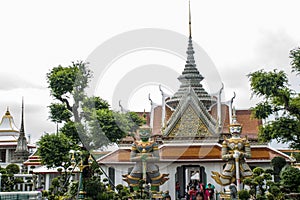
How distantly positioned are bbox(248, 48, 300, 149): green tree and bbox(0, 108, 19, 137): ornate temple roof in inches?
908

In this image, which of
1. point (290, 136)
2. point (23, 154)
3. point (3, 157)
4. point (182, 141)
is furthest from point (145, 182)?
point (3, 157)

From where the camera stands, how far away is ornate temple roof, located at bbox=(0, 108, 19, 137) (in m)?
32.5

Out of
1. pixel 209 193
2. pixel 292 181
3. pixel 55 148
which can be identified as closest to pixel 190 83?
pixel 55 148

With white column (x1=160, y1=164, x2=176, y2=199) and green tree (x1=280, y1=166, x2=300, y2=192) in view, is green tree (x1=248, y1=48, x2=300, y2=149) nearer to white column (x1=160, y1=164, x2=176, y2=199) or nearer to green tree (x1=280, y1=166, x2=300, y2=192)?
green tree (x1=280, y1=166, x2=300, y2=192)

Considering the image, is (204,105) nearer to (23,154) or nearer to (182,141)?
(182,141)

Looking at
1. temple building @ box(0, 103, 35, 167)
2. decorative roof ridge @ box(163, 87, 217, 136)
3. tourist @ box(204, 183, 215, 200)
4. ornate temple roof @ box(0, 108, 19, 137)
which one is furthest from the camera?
ornate temple roof @ box(0, 108, 19, 137)

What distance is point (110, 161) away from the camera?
2061cm

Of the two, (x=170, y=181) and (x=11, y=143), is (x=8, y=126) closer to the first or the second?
(x=11, y=143)

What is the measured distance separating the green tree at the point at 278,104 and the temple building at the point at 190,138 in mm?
5421

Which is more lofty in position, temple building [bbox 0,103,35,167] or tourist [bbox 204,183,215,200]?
temple building [bbox 0,103,35,167]

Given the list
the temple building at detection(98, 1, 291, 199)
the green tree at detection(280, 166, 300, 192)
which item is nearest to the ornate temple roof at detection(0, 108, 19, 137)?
the temple building at detection(98, 1, 291, 199)

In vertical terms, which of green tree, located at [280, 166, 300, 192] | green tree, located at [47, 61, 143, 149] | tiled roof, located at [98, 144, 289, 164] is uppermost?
green tree, located at [47, 61, 143, 149]

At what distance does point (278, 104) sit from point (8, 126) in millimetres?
24164

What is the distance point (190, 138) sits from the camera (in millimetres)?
20578
